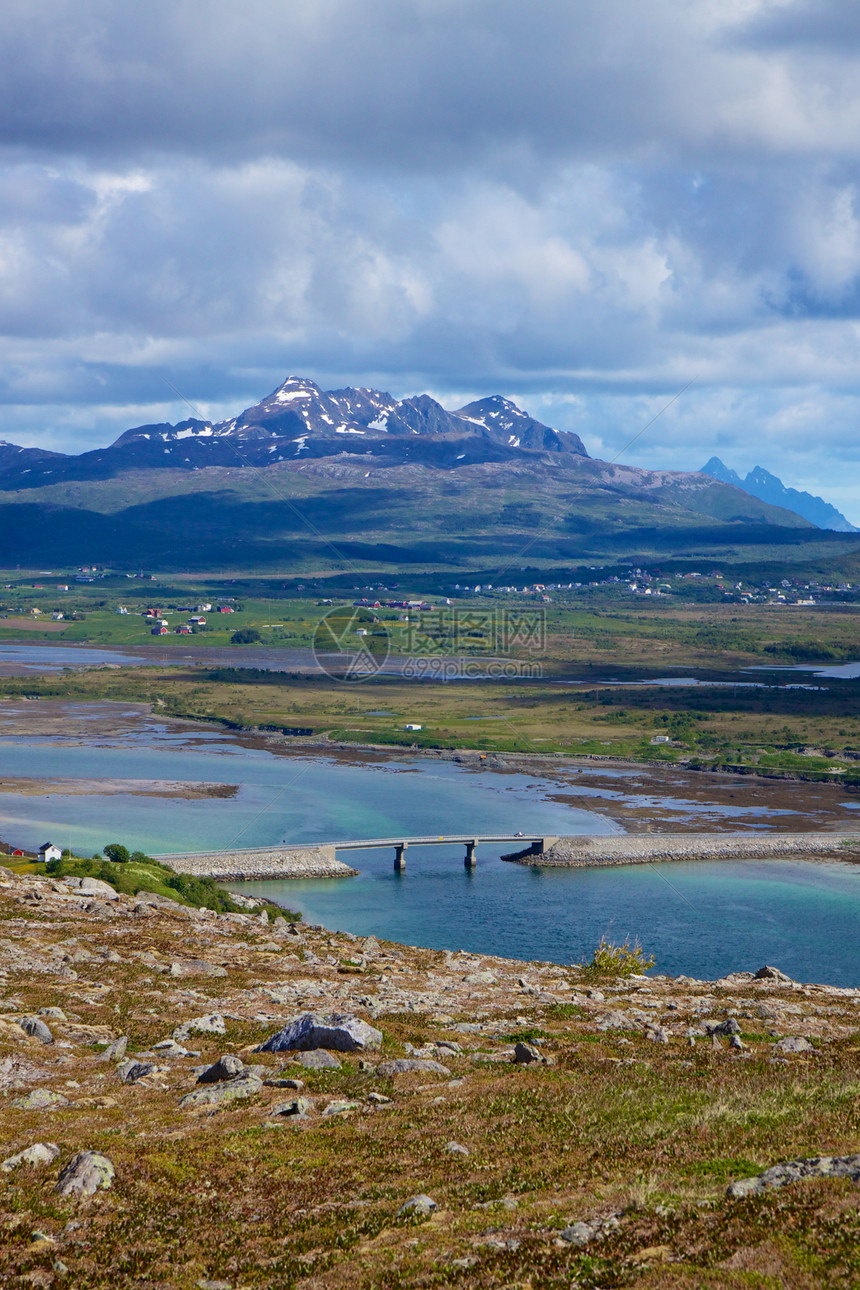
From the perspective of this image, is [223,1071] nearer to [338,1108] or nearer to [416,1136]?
[338,1108]

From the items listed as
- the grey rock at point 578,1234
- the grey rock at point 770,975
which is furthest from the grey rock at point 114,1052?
the grey rock at point 770,975

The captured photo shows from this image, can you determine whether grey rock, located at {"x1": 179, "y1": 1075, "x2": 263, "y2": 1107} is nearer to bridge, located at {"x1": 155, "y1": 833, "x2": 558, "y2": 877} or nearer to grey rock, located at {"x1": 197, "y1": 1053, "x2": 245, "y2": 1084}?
grey rock, located at {"x1": 197, "y1": 1053, "x2": 245, "y2": 1084}

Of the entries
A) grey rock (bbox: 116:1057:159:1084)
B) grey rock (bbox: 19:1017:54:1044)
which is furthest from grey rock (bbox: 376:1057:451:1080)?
grey rock (bbox: 19:1017:54:1044)

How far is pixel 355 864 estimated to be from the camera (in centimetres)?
9300

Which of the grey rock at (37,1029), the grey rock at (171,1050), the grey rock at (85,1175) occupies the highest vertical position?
the grey rock at (85,1175)

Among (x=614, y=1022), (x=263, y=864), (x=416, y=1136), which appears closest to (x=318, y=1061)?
(x=416, y=1136)

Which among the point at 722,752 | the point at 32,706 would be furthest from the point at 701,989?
the point at 32,706

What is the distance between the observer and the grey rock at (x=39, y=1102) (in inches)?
737

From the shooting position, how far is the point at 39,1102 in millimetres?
18891

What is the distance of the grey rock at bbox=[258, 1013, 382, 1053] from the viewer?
2278cm

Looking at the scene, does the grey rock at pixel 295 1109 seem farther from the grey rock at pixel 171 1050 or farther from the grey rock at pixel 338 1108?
the grey rock at pixel 171 1050

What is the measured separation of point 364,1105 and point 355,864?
75032 mm

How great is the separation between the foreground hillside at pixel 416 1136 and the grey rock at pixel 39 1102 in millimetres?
97

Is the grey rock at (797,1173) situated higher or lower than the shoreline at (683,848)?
higher
